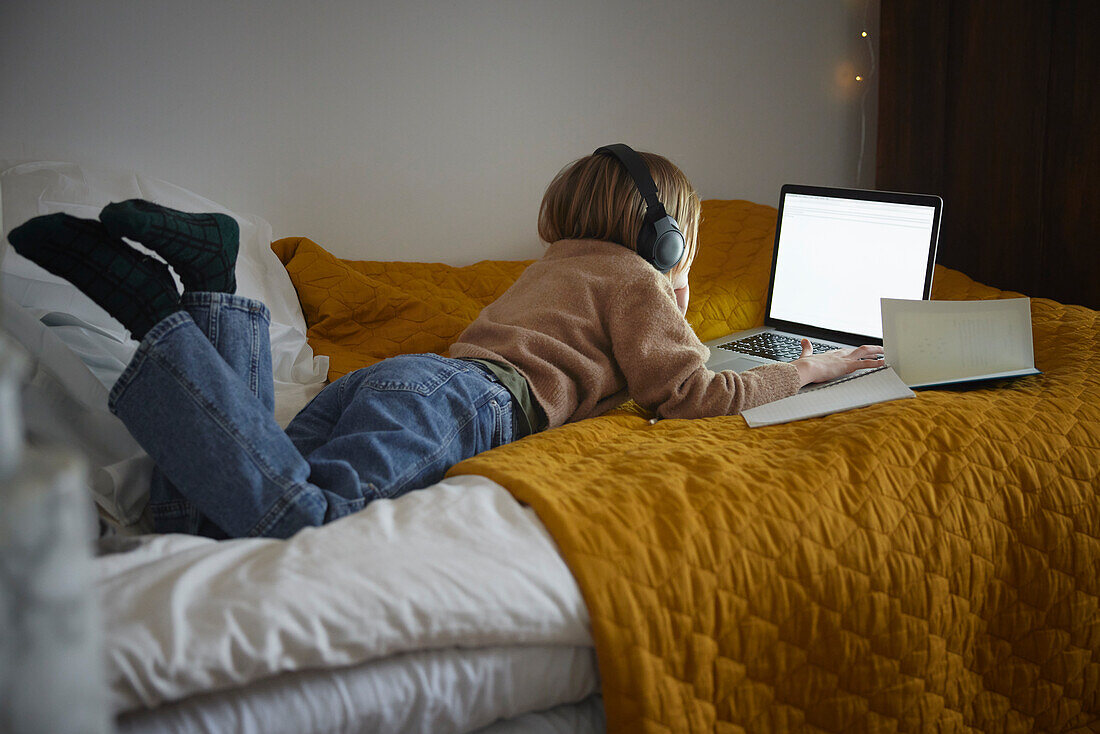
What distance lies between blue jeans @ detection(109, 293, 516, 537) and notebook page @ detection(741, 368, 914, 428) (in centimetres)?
33

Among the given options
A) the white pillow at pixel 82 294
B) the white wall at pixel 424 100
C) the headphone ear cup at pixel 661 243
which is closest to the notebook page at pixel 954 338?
the headphone ear cup at pixel 661 243

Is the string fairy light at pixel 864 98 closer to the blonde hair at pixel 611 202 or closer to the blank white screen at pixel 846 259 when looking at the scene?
the blank white screen at pixel 846 259

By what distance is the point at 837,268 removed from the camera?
53.8 inches

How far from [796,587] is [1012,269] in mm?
1439

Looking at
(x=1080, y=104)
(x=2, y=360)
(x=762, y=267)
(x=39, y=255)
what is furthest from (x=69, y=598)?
(x=1080, y=104)

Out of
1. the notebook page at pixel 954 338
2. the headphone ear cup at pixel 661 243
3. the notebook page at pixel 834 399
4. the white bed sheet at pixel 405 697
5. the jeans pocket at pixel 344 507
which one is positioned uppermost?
the headphone ear cup at pixel 661 243

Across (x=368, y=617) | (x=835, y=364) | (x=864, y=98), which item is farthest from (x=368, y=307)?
(x=864, y=98)

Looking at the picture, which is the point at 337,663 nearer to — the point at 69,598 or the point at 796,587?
the point at 69,598

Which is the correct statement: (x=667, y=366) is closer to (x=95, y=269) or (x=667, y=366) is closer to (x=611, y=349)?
(x=611, y=349)

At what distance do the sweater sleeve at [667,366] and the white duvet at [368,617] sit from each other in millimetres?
379

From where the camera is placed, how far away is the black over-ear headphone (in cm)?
108

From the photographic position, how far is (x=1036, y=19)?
5.48 ft

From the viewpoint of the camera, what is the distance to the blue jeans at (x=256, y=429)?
Answer: 0.74 metres

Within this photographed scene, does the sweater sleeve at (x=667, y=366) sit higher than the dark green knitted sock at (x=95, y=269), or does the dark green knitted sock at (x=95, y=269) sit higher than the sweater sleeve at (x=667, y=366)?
the dark green knitted sock at (x=95, y=269)
